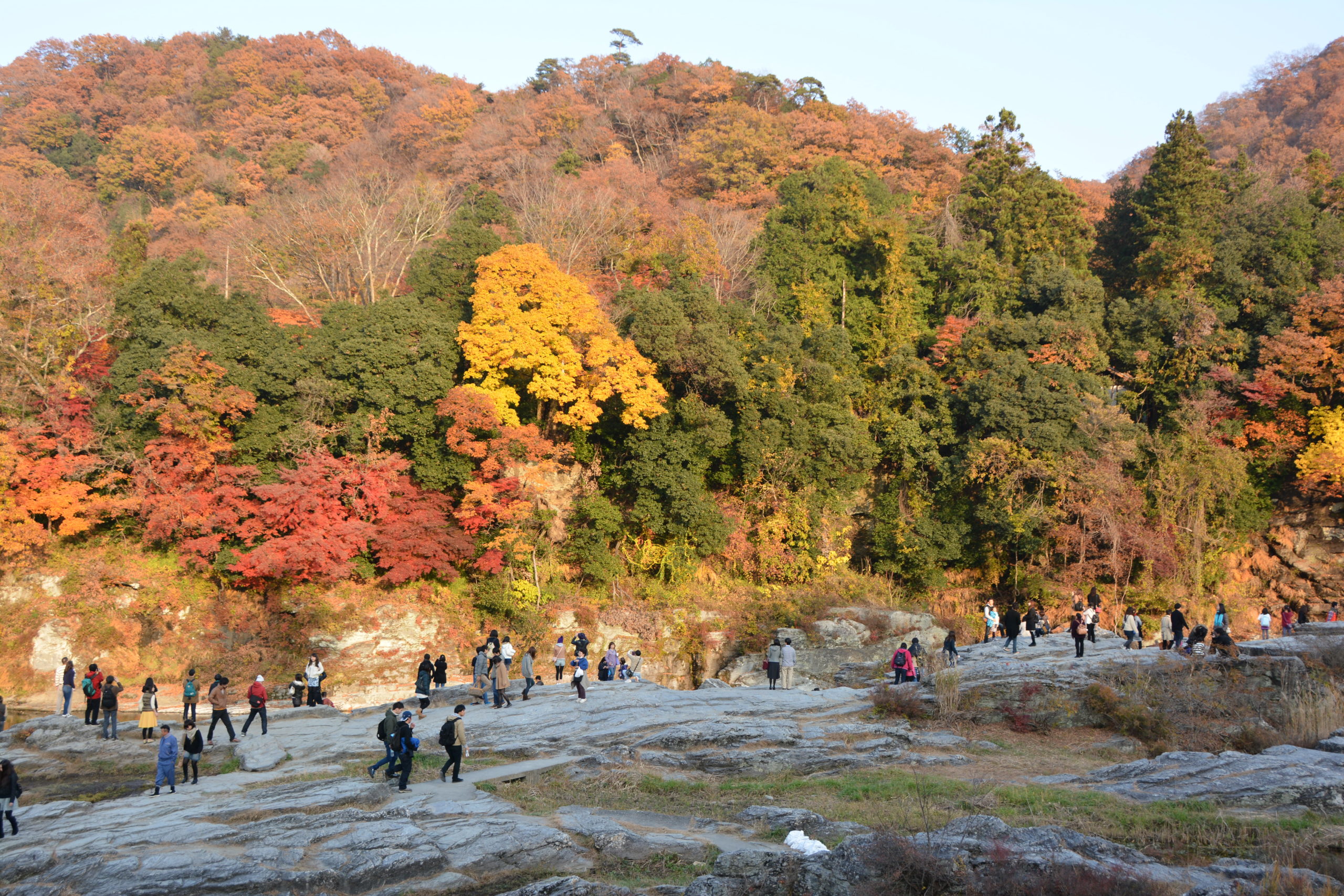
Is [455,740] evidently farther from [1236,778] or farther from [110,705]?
[1236,778]

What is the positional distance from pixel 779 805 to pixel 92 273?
32973mm

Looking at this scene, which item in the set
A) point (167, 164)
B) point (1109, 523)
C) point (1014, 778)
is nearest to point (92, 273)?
point (167, 164)

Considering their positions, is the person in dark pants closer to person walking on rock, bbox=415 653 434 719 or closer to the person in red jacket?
the person in red jacket

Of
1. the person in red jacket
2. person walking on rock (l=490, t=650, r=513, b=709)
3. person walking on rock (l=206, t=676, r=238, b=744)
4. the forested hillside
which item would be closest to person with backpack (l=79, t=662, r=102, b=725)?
person walking on rock (l=206, t=676, r=238, b=744)

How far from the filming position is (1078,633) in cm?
2061

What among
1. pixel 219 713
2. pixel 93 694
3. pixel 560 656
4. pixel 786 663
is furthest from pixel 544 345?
pixel 93 694

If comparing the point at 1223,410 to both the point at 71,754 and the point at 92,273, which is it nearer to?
the point at 71,754

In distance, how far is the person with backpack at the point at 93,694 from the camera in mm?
18516

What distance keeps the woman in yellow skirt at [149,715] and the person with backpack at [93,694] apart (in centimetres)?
103

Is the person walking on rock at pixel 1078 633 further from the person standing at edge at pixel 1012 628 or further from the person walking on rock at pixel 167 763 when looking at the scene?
the person walking on rock at pixel 167 763

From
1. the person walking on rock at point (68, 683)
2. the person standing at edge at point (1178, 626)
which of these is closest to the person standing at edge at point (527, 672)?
the person walking on rock at point (68, 683)

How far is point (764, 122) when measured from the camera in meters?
51.2

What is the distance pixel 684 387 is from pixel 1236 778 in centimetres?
2369

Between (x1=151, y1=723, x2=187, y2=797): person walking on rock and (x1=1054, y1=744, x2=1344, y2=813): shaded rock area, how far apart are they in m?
13.7
